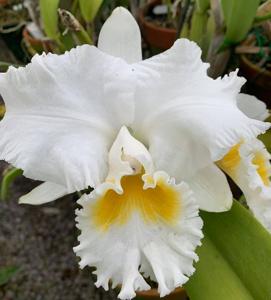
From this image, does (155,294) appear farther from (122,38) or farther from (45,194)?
(122,38)

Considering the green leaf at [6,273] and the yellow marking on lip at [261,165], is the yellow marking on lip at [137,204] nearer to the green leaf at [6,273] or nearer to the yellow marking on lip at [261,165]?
the yellow marking on lip at [261,165]

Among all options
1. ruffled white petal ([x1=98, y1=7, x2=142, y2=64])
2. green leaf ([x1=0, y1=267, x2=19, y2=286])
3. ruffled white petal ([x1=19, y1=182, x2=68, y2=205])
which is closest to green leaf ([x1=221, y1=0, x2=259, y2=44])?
ruffled white petal ([x1=98, y1=7, x2=142, y2=64])

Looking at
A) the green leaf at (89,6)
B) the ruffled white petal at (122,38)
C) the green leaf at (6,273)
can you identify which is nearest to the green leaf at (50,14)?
the green leaf at (89,6)

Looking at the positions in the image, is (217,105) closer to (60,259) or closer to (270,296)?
(270,296)

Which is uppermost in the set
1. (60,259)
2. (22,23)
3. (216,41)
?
(216,41)

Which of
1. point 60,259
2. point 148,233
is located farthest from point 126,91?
point 60,259

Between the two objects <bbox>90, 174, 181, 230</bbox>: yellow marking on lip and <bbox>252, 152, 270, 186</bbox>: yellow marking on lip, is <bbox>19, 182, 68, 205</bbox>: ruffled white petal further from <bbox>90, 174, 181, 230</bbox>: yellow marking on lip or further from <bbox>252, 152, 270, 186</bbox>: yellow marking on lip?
<bbox>252, 152, 270, 186</bbox>: yellow marking on lip

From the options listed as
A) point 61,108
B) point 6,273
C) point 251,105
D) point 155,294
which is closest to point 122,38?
point 61,108
